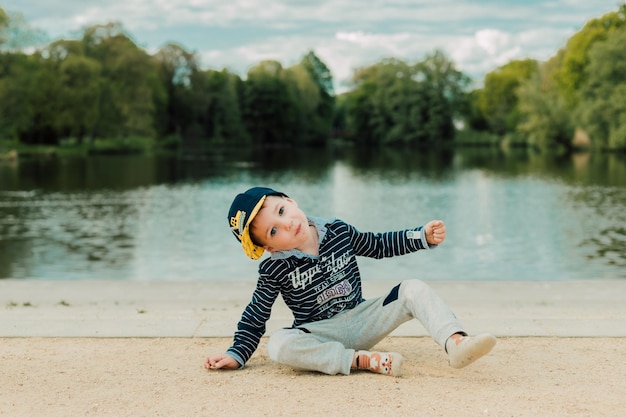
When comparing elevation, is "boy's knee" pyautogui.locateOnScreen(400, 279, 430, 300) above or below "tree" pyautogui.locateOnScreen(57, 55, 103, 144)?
below

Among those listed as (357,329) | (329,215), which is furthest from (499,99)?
(357,329)

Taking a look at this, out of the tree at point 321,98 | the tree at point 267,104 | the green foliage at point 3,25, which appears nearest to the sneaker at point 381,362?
the green foliage at point 3,25

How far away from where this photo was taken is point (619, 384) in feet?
12.1

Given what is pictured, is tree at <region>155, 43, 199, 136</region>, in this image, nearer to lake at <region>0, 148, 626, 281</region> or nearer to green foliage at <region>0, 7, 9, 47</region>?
green foliage at <region>0, 7, 9, 47</region>

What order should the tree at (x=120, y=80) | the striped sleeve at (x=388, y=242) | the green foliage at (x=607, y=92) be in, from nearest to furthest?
the striped sleeve at (x=388, y=242), the green foliage at (x=607, y=92), the tree at (x=120, y=80)

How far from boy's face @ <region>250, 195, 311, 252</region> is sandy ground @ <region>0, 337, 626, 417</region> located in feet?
2.14

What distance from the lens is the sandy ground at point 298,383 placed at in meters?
3.37

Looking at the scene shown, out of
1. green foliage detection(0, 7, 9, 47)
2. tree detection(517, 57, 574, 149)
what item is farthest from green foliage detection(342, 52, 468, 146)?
green foliage detection(0, 7, 9, 47)

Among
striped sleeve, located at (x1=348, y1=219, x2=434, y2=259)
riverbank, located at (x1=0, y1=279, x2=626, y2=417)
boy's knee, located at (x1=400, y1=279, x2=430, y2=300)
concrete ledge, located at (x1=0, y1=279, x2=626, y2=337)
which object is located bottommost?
concrete ledge, located at (x1=0, y1=279, x2=626, y2=337)

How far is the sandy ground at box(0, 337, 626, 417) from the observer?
3369mm

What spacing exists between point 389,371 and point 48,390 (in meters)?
1.57

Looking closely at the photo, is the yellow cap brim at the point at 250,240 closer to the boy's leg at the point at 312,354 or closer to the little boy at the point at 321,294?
the little boy at the point at 321,294

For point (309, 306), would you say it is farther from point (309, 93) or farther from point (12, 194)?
point (309, 93)

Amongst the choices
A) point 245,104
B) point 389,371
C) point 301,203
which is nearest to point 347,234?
point 389,371
